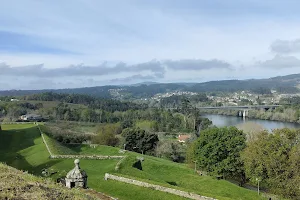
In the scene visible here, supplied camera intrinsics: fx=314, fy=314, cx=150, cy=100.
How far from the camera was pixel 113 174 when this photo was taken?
2288cm

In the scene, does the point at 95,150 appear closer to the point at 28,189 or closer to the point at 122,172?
the point at 122,172

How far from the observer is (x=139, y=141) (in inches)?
2105

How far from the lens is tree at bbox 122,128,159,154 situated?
52938mm

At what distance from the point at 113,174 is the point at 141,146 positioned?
3097 centimetres

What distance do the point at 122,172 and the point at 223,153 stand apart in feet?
44.7

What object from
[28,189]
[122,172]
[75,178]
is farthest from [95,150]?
[28,189]

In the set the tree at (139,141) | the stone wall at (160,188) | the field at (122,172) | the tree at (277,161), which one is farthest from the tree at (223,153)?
the tree at (139,141)

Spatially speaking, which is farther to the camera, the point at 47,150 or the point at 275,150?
the point at 47,150

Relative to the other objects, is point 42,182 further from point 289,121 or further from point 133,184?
point 289,121

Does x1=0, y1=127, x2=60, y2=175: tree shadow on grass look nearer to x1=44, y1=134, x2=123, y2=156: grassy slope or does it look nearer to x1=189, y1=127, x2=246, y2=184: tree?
x1=44, y1=134, x2=123, y2=156: grassy slope

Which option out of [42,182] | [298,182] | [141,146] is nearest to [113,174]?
[42,182]

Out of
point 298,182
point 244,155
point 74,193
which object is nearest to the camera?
point 74,193

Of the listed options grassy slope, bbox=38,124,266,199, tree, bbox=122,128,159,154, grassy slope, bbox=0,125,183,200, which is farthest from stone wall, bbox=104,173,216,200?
tree, bbox=122,128,159,154

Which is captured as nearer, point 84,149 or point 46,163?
point 46,163
